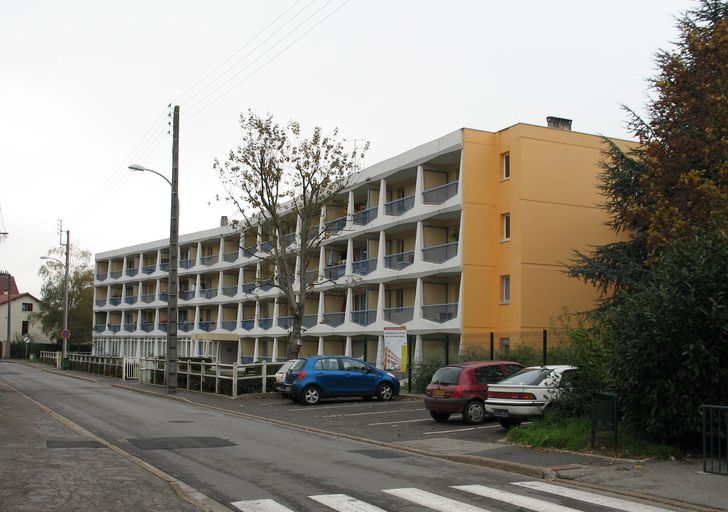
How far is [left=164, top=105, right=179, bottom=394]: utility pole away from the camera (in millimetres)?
31031

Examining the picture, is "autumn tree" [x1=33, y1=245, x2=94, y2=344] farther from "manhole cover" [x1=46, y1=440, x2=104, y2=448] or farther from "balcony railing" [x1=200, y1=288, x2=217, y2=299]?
"manhole cover" [x1=46, y1=440, x2=104, y2=448]

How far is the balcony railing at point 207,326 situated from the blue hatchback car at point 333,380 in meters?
42.8

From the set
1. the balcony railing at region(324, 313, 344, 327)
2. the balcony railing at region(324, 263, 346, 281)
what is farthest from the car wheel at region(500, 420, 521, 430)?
the balcony railing at region(324, 263, 346, 281)

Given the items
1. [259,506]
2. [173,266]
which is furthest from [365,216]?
[259,506]

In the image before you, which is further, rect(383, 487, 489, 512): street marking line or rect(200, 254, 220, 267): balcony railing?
rect(200, 254, 220, 267): balcony railing

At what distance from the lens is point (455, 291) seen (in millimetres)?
39812

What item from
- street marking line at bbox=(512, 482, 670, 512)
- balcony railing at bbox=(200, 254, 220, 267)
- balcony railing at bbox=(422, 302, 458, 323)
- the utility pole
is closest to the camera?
street marking line at bbox=(512, 482, 670, 512)

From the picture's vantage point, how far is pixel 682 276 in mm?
13227

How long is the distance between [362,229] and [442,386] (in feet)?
86.5

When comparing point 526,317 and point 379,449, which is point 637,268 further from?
point 379,449

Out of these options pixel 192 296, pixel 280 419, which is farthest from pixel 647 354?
pixel 192 296

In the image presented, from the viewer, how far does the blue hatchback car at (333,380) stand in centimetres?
2612

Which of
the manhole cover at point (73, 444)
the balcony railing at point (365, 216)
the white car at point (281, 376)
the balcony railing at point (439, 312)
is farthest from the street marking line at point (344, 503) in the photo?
the balcony railing at point (365, 216)

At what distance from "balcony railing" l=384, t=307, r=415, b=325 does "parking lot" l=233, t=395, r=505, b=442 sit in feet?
40.7
